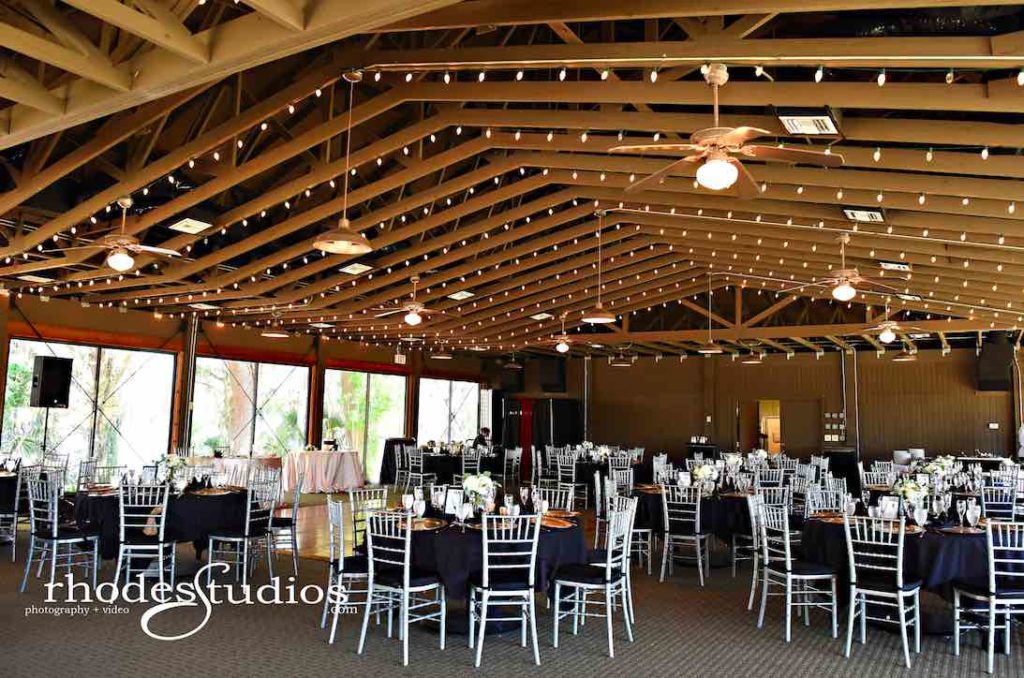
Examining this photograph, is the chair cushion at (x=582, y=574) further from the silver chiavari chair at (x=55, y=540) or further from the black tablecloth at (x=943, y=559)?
the silver chiavari chair at (x=55, y=540)

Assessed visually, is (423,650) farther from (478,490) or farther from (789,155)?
(789,155)

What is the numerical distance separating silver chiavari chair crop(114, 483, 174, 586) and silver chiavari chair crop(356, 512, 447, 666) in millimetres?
2308

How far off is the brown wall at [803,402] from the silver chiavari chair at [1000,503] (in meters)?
8.46

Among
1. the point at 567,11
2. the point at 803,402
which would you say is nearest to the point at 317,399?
the point at 803,402

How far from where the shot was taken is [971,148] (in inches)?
244

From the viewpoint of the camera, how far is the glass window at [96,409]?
41.5 ft

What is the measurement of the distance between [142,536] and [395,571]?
2.93 meters

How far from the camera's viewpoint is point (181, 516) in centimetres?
718

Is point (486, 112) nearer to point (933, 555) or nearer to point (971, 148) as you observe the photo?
point (971, 148)

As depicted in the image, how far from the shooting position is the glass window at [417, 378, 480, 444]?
68.0ft

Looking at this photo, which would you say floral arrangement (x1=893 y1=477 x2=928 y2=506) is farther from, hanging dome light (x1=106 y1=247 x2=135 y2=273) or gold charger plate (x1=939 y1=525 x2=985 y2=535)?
hanging dome light (x1=106 y1=247 x2=135 y2=273)

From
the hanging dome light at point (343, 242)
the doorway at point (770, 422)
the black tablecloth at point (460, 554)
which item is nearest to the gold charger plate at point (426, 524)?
the black tablecloth at point (460, 554)

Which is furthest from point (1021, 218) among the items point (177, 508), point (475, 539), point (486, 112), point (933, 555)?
point (177, 508)

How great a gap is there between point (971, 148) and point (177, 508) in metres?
7.66
